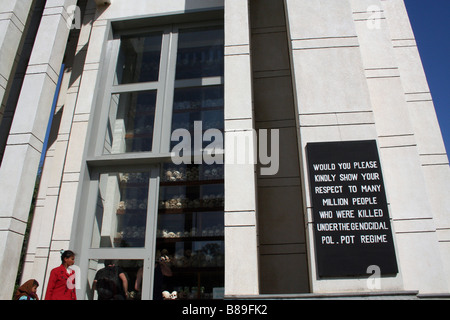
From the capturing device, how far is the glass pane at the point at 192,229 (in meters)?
5.89

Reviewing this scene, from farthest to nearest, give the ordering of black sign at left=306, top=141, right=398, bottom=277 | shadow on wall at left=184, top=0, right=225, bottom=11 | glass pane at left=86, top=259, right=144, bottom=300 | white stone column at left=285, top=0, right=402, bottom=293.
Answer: shadow on wall at left=184, top=0, right=225, bottom=11 < glass pane at left=86, top=259, right=144, bottom=300 < white stone column at left=285, top=0, right=402, bottom=293 < black sign at left=306, top=141, right=398, bottom=277

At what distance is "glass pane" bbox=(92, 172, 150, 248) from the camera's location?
243 inches

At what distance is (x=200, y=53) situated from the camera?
7.58 metres

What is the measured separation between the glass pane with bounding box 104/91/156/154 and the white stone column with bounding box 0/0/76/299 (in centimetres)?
120

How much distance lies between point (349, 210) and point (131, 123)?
4.49m

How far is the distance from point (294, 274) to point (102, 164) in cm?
409

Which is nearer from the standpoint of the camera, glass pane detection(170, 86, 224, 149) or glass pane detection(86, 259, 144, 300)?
glass pane detection(86, 259, 144, 300)

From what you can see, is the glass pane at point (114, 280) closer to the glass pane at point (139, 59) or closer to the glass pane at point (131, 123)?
the glass pane at point (131, 123)

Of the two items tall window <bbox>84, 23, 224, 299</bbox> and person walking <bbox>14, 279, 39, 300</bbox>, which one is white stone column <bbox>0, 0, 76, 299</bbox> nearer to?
person walking <bbox>14, 279, 39, 300</bbox>

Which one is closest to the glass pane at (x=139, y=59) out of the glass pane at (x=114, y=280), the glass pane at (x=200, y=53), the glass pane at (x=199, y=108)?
the glass pane at (x=200, y=53)

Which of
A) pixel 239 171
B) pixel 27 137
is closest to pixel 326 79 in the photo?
pixel 239 171

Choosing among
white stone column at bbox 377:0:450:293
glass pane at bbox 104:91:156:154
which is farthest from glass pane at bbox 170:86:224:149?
white stone column at bbox 377:0:450:293

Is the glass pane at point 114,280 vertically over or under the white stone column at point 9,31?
under

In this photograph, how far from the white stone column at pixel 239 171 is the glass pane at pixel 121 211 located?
190 cm
